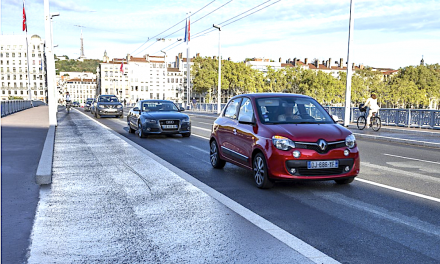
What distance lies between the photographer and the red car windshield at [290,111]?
7.42m

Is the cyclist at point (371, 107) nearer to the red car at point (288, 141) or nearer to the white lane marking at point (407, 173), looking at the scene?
the white lane marking at point (407, 173)

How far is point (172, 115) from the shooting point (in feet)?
52.9

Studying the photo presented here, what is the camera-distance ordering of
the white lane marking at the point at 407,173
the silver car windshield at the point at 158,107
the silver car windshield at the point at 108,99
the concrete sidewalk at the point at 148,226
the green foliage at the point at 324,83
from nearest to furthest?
the concrete sidewalk at the point at 148,226 → the white lane marking at the point at 407,173 → the silver car windshield at the point at 158,107 → the silver car windshield at the point at 108,99 → the green foliage at the point at 324,83

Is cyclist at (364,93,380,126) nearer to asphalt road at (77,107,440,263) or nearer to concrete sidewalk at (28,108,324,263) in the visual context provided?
asphalt road at (77,107,440,263)

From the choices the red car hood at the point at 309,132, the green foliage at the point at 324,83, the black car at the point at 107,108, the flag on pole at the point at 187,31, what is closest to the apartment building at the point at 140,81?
the green foliage at the point at 324,83

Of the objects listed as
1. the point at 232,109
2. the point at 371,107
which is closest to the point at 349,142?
the point at 232,109

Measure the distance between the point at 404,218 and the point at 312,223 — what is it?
47.7 inches

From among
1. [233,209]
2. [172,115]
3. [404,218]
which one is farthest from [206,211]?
[172,115]

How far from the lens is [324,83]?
297ft

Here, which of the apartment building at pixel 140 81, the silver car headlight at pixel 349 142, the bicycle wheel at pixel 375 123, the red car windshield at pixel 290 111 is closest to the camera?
the silver car headlight at pixel 349 142

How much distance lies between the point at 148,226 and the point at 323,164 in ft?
10.0

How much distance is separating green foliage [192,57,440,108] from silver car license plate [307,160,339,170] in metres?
83.3

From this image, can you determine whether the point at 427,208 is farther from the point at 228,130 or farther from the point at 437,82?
the point at 437,82

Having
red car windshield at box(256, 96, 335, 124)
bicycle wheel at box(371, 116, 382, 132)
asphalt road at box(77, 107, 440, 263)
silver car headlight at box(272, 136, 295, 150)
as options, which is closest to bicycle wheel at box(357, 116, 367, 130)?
bicycle wheel at box(371, 116, 382, 132)
